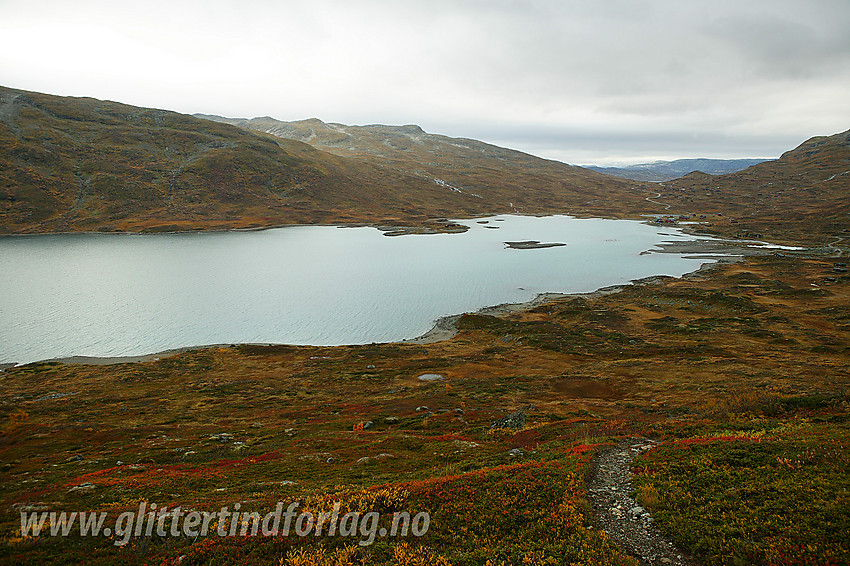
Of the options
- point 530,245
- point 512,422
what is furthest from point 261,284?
point 530,245

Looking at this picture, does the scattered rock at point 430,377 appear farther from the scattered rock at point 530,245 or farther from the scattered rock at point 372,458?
the scattered rock at point 530,245

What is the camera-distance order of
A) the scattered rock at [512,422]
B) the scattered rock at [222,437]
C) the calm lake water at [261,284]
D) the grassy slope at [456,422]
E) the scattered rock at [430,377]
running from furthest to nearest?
1. the calm lake water at [261,284]
2. the scattered rock at [430,377]
3. the scattered rock at [222,437]
4. the scattered rock at [512,422]
5. the grassy slope at [456,422]

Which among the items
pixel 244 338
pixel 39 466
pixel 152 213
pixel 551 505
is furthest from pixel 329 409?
pixel 152 213

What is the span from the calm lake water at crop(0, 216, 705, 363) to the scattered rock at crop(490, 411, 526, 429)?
36731 mm

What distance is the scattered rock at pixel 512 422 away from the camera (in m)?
29.1

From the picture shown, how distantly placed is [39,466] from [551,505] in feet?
94.6

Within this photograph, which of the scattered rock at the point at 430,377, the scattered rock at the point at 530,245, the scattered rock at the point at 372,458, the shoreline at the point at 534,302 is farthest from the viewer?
the scattered rock at the point at 530,245

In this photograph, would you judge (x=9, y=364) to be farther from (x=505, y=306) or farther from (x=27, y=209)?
(x=27, y=209)

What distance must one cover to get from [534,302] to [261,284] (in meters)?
59.1

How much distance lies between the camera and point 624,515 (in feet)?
45.9

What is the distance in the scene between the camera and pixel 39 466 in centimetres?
2428

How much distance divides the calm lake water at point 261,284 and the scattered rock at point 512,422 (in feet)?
121

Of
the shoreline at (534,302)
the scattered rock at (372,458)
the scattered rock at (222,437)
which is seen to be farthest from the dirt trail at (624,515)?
the shoreline at (534,302)

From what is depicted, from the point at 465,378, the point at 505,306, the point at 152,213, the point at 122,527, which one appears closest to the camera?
the point at 122,527
